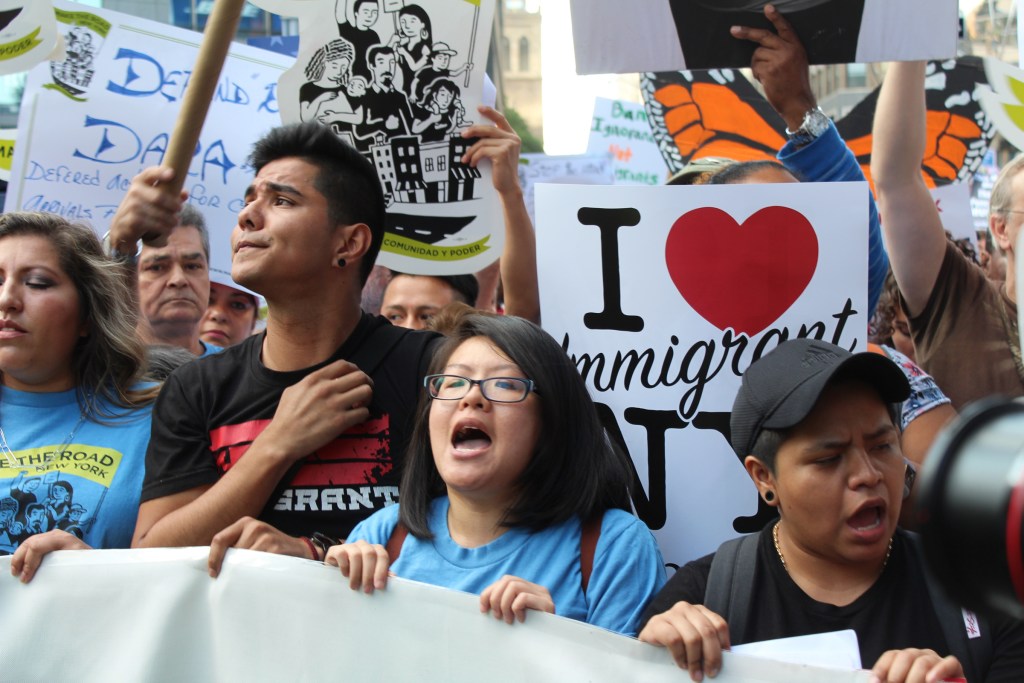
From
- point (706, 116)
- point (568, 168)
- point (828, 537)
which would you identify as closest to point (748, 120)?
point (706, 116)

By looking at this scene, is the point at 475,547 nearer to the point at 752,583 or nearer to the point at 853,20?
the point at 752,583

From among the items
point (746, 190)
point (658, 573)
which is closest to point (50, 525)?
point (658, 573)

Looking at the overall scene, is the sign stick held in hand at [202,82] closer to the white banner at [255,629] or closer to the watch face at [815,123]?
the white banner at [255,629]

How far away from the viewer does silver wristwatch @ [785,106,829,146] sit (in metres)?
2.80

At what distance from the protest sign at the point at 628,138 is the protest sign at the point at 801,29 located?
4.44 m

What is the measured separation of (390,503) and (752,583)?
829 millimetres

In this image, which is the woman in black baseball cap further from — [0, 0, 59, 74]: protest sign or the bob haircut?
[0, 0, 59, 74]: protest sign

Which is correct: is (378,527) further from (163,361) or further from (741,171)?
(741,171)

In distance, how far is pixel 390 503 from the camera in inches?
96.1

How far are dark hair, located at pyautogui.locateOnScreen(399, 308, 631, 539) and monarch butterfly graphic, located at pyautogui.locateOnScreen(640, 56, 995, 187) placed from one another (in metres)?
3.02

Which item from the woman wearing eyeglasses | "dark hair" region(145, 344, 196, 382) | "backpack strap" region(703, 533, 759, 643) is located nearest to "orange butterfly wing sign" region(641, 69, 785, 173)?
"dark hair" region(145, 344, 196, 382)

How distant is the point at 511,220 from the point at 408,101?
1.54 feet

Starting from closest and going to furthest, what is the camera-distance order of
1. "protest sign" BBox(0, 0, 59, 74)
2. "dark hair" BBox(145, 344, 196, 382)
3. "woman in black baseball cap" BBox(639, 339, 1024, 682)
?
1. "woman in black baseball cap" BBox(639, 339, 1024, 682)
2. "dark hair" BBox(145, 344, 196, 382)
3. "protest sign" BBox(0, 0, 59, 74)

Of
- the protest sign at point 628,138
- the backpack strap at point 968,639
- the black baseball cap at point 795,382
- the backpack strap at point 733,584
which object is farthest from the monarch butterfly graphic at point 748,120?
the backpack strap at point 968,639
